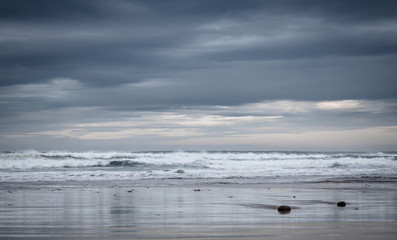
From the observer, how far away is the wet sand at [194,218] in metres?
6.40

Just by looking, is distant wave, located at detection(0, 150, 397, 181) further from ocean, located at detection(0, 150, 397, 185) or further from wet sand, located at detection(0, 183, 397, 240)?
wet sand, located at detection(0, 183, 397, 240)

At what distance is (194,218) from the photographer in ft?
27.0

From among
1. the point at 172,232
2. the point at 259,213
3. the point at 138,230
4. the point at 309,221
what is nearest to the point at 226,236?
the point at 172,232

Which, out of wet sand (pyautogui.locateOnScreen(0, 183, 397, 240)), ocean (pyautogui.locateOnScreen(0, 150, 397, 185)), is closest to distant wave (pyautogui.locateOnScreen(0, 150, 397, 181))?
ocean (pyautogui.locateOnScreen(0, 150, 397, 185))

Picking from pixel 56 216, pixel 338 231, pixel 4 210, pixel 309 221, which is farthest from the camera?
pixel 4 210

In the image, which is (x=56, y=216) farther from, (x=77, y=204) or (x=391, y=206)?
(x=391, y=206)

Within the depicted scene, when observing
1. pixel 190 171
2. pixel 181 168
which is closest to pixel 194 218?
pixel 190 171

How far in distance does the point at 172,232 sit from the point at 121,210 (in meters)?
3.29

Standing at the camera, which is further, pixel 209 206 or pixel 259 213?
pixel 209 206

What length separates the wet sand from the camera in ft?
21.0

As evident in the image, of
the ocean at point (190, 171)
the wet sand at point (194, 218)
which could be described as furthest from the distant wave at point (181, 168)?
the wet sand at point (194, 218)

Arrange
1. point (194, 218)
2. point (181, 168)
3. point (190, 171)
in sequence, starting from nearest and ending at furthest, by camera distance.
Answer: point (194, 218), point (190, 171), point (181, 168)

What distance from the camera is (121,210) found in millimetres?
9602

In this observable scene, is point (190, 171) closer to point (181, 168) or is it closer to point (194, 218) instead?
point (181, 168)
